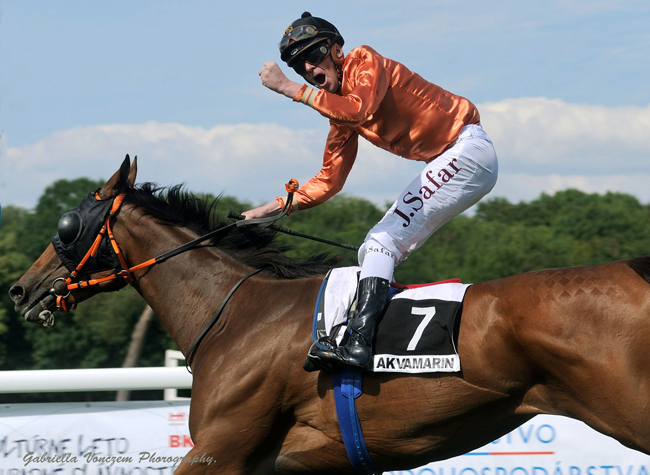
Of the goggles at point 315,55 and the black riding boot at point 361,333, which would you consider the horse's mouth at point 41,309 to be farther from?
the goggles at point 315,55

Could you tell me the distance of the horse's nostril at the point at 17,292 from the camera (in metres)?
3.62

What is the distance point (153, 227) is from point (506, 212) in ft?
138

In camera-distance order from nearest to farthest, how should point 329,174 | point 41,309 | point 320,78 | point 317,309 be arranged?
point 317,309 < point 320,78 < point 41,309 < point 329,174

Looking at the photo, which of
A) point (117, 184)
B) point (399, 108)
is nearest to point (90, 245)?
point (117, 184)

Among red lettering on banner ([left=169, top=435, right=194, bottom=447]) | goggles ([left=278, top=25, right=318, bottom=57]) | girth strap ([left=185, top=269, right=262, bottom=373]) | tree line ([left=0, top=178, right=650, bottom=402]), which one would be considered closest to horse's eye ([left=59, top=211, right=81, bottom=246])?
girth strap ([left=185, top=269, right=262, bottom=373])

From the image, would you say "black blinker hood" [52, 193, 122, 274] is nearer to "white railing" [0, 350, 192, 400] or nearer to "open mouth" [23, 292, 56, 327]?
"open mouth" [23, 292, 56, 327]

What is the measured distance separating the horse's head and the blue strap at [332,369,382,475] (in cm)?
122

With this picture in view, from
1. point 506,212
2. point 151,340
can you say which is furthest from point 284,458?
point 506,212

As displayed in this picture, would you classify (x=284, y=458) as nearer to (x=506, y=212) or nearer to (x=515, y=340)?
(x=515, y=340)

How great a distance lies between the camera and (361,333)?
300 centimetres

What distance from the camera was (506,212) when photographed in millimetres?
43969

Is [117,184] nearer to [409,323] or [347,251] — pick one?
[409,323]

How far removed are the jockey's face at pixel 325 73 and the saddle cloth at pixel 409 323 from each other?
89 centimetres

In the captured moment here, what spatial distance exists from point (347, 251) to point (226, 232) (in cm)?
912
